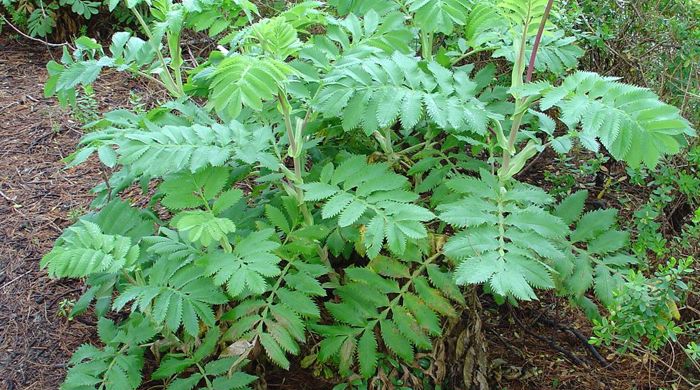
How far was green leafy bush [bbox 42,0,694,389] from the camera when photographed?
2.10 m

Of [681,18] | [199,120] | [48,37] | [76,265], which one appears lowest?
[48,37]

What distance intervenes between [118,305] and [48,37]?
3.53 metres

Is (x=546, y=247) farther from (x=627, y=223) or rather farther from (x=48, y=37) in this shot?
(x=48, y=37)

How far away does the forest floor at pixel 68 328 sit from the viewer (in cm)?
279

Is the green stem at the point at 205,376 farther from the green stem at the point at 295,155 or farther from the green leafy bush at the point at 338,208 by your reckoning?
the green stem at the point at 295,155

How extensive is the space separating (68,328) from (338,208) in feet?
4.92

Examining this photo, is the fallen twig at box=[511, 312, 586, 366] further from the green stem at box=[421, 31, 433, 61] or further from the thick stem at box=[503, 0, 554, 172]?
the green stem at box=[421, 31, 433, 61]

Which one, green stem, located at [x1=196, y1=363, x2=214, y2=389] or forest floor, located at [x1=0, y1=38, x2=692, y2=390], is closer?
green stem, located at [x1=196, y1=363, x2=214, y2=389]

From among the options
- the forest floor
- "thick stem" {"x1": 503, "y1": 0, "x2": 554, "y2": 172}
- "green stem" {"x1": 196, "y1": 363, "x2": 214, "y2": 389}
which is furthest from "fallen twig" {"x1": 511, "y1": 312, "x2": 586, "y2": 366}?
"green stem" {"x1": 196, "y1": 363, "x2": 214, "y2": 389}

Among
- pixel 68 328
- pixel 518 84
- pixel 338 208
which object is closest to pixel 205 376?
pixel 338 208

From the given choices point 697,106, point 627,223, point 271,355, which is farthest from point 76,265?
point 697,106

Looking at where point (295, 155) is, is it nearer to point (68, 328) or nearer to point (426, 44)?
point (426, 44)

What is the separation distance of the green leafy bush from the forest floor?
1.13ft

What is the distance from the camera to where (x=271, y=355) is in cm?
222
